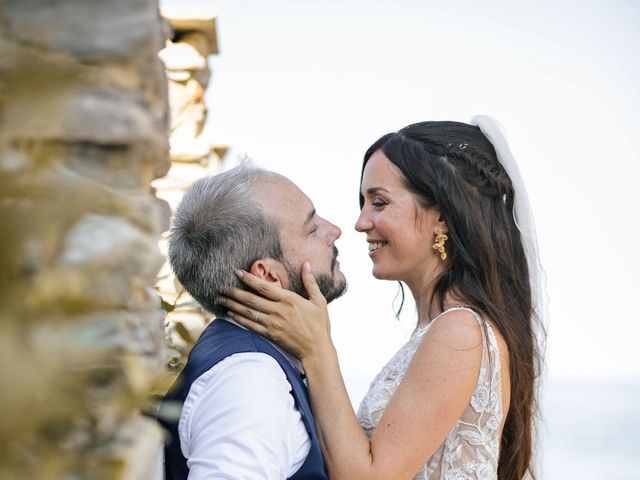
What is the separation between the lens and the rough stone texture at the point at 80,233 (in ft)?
1.75

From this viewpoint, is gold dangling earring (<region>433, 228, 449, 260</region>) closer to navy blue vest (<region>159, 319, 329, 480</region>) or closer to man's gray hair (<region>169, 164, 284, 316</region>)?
man's gray hair (<region>169, 164, 284, 316</region>)

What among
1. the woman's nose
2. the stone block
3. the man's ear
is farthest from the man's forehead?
the stone block

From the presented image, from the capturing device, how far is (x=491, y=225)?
2.73 metres

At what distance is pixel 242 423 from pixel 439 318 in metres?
0.93

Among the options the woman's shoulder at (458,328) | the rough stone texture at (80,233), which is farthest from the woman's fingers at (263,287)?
the rough stone texture at (80,233)

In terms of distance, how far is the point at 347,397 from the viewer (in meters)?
2.12

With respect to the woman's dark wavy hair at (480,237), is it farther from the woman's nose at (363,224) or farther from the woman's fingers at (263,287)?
the woman's fingers at (263,287)

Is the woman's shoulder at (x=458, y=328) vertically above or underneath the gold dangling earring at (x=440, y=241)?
underneath

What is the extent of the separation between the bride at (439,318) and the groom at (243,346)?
0.08 meters

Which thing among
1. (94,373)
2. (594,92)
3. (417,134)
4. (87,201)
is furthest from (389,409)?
(594,92)

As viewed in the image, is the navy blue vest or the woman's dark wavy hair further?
the woman's dark wavy hair

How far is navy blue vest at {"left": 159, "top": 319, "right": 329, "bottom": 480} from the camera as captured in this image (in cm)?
190

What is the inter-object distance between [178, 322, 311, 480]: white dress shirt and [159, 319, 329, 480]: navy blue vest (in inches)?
1.1

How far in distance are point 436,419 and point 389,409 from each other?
0.13 m
